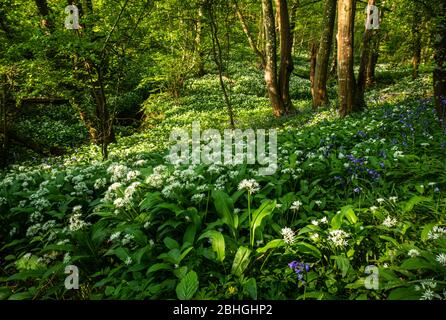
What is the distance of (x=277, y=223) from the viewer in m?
4.12

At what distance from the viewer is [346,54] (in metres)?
10.0

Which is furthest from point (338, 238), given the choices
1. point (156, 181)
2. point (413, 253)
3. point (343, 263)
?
point (156, 181)

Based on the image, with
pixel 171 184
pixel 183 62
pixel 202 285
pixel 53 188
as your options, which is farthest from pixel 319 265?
pixel 183 62

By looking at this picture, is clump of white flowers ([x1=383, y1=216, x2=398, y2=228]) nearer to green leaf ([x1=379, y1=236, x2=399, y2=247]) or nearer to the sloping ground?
the sloping ground

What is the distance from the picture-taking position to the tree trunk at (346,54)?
32.0ft

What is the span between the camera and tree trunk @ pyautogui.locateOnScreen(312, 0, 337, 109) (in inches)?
512

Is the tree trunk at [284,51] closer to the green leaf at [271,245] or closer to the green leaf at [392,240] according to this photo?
the green leaf at [392,240]

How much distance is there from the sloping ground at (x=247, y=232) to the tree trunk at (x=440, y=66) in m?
1.18

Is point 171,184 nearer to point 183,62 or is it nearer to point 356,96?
point 356,96

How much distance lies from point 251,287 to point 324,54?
41.6ft

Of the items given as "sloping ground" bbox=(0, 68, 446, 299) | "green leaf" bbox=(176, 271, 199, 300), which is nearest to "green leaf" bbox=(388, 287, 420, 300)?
"sloping ground" bbox=(0, 68, 446, 299)

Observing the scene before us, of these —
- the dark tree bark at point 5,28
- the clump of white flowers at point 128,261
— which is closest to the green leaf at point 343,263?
the clump of white flowers at point 128,261

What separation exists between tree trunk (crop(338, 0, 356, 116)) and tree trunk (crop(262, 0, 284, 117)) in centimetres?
357
